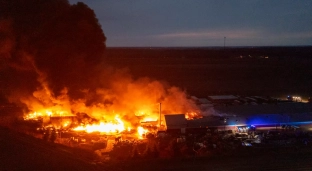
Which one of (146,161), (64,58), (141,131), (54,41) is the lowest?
(146,161)

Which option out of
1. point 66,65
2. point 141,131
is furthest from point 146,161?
point 66,65

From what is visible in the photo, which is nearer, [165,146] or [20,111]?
[165,146]

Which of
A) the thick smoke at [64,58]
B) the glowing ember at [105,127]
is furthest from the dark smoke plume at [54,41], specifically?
the glowing ember at [105,127]

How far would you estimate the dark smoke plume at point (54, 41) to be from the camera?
35.0 metres

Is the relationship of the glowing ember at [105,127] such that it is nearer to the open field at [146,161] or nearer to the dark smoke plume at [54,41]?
the dark smoke plume at [54,41]

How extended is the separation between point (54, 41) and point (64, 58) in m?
1.84

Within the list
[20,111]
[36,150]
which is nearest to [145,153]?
[36,150]

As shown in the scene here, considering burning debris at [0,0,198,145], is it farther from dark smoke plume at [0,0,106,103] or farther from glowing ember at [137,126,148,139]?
glowing ember at [137,126,148,139]

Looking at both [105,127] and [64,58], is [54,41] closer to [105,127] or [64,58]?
[64,58]

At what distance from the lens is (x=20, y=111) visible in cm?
3684

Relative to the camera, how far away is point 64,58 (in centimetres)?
3522

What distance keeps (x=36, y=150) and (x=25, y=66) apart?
1541 centimetres

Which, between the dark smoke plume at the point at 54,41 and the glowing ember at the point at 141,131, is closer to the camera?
the glowing ember at the point at 141,131

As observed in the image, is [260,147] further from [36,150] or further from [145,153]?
[36,150]
